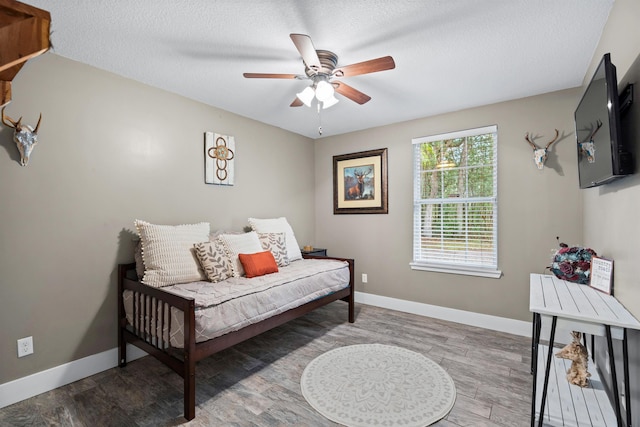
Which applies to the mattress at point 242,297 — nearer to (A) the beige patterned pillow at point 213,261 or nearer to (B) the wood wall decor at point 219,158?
(A) the beige patterned pillow at point 213,261

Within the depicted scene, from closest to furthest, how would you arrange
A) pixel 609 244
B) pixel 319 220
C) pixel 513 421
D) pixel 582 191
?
pixel 513 421 → pixel 609 244 → pixel 582 191 → pixel 319 220

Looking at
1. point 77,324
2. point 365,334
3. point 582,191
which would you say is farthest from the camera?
point 365,334

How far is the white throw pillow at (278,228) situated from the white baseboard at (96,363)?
62.7 inches

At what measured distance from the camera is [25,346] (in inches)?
80.4

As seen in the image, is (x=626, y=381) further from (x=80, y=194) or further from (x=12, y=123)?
(x=12, y=123)

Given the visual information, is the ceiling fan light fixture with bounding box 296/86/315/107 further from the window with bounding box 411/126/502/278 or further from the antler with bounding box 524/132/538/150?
the antler with bounding box 524/132/538/150

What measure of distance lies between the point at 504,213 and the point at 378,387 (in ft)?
7.36

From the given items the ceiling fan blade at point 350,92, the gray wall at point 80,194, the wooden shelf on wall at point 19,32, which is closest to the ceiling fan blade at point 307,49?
the ceiling fan blade at point 350,92

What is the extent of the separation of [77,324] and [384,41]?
3100mm

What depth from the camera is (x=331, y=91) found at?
2.10m

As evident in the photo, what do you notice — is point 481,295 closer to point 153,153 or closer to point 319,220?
point 319,220

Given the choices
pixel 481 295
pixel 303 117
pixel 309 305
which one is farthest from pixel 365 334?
pixel 303 117

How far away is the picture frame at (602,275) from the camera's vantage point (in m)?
1.77

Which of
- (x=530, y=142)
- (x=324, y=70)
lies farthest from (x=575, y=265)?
(x=324, y=70)
